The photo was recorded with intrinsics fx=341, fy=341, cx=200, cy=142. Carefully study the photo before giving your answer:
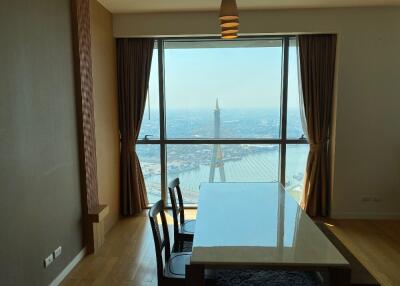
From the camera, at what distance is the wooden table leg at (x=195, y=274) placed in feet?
5.75

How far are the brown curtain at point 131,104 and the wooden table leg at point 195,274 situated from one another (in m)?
3.19

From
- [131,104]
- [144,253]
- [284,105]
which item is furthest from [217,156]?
[144,253]

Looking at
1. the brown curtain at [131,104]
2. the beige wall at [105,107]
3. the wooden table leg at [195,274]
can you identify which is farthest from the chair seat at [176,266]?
the brown curtain at [131,104]

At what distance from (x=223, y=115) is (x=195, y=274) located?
3.39m

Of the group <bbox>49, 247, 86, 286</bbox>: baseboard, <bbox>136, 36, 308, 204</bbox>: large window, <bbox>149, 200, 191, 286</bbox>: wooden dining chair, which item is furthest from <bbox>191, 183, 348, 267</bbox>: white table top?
<bbox>136, 36, 308, 204</bbox>: large window

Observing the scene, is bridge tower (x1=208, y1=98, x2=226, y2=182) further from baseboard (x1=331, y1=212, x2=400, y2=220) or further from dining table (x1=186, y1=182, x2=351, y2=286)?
dining table (x1=186, y1=182, x2=351, y2=286)

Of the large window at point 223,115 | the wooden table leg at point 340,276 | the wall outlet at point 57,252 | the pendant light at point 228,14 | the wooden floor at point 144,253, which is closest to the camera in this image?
the wooden table leg at point 340,276

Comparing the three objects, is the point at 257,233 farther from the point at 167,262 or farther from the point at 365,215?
the point at 365,215

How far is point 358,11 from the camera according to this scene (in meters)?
4.32

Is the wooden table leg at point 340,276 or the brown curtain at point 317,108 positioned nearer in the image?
the wooden table leg at point 340,276

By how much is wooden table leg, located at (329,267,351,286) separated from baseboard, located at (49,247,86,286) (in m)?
2.32

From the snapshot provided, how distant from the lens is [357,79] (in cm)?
442

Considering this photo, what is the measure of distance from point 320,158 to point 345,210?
2.57 feet

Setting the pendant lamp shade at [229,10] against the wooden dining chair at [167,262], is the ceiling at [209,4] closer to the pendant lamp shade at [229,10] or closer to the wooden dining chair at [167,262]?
the pendant lamp shade at [229,10]
